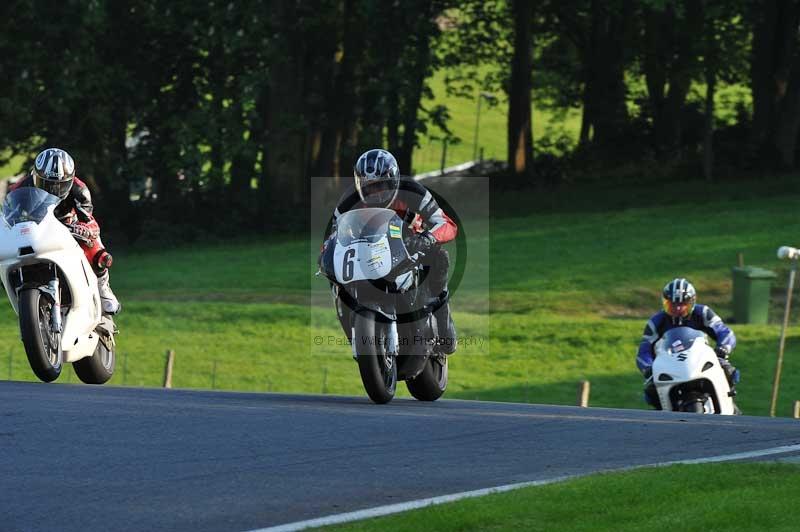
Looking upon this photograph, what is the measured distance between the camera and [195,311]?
105 feet

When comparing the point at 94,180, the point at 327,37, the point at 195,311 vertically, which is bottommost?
the point at 195,311

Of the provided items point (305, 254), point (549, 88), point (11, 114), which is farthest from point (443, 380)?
point (549, 88)

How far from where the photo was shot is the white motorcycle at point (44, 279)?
12.3 meters

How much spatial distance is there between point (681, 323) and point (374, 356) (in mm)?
5771

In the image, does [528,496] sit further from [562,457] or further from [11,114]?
[11,114]

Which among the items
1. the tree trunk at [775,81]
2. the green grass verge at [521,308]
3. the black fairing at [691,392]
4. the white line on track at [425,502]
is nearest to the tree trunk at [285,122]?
the green grass verge at [521,308]

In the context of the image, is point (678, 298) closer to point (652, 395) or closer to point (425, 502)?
point (652, 395)

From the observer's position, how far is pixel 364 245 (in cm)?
1159

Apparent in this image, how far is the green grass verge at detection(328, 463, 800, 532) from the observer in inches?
287

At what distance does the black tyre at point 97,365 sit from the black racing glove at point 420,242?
11.1 ft

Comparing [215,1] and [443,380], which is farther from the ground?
[215,1]

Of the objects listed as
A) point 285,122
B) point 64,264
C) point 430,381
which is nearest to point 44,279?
point 64,264

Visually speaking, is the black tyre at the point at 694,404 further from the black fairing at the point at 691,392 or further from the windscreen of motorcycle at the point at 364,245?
the windscreen of motorcycle at the point at 364,245

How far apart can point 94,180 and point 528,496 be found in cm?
3734
